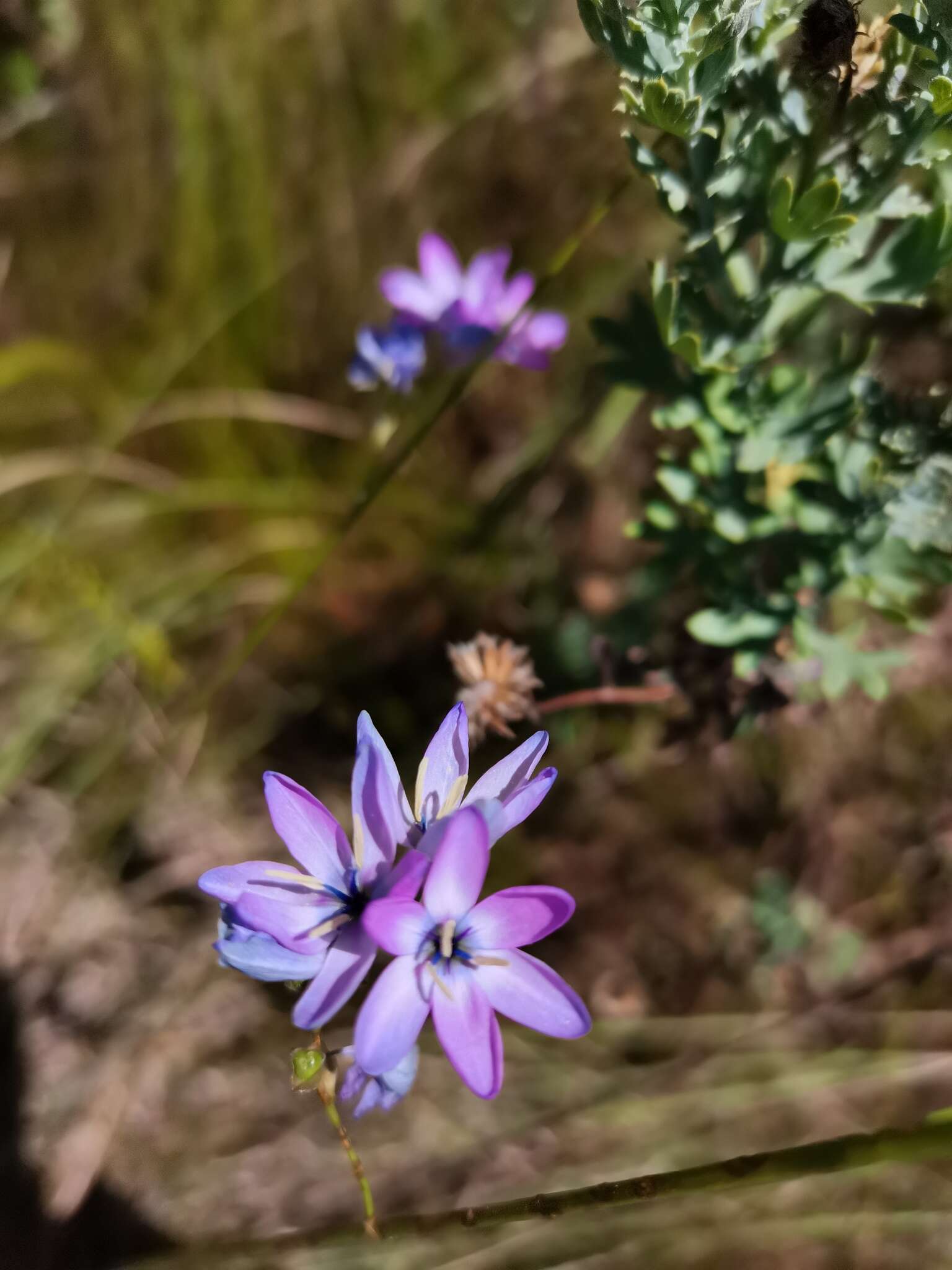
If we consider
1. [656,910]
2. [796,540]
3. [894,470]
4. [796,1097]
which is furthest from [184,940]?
[894,470]

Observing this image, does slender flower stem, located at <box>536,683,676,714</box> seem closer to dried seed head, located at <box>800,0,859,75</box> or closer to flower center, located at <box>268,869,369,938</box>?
flower center, located at <box>268,869,369,938</box>

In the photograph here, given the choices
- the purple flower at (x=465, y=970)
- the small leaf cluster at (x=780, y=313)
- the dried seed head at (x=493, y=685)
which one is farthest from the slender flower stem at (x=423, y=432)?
the purple flower at (x=465, y=970)

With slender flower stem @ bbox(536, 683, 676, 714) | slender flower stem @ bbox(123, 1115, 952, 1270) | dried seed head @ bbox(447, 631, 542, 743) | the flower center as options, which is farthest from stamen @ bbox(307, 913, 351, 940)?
slender flower stem @ bbox(536, 683, 676, 714)

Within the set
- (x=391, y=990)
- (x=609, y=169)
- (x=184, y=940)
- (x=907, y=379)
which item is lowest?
(x=391, y=990)

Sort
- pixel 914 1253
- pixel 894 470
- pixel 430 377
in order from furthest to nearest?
pixel 430 377, pixel 914 1253, pixel 894 470

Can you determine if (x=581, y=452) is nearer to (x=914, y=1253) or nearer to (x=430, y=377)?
(x=430, y=377)
